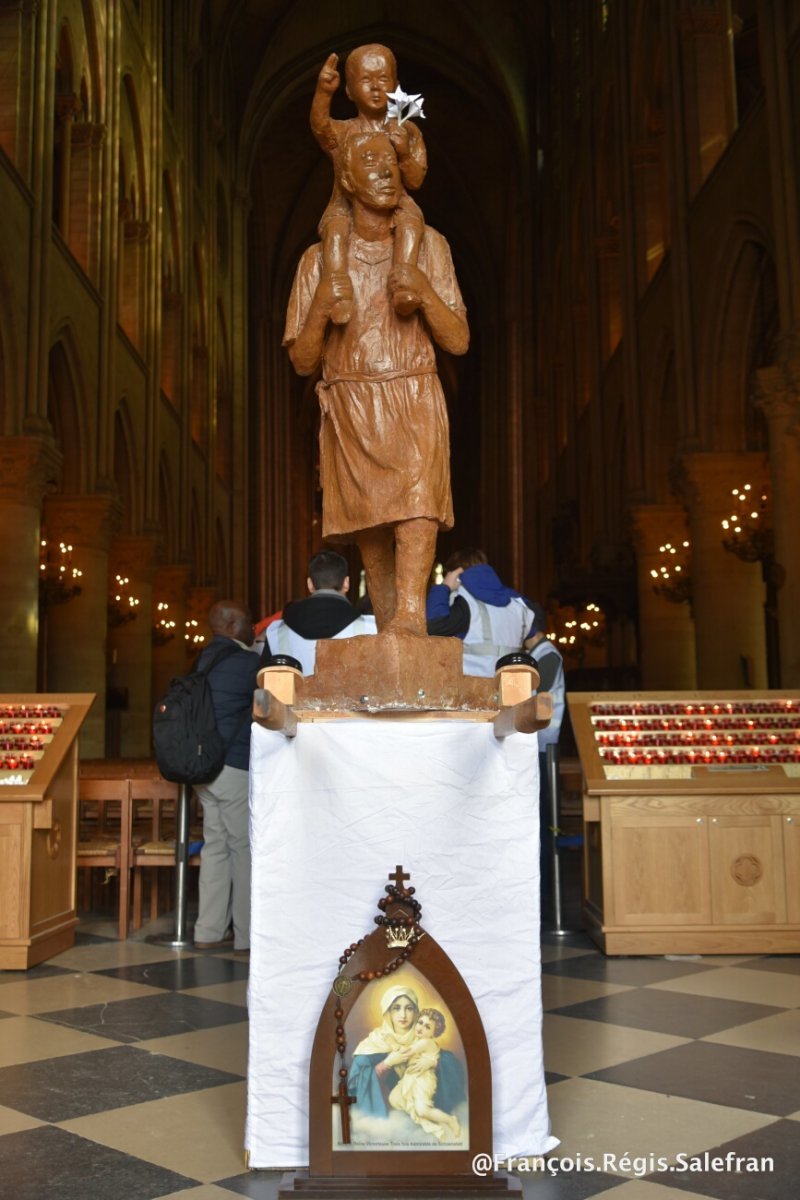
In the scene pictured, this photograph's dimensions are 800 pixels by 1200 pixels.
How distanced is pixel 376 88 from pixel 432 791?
2.16 metres

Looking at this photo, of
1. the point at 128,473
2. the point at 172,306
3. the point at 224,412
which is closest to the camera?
the point at 128,473

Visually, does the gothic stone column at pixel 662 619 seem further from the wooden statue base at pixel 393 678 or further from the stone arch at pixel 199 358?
the wooden statue base at pixel 393 678

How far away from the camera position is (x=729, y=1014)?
469 centimetres

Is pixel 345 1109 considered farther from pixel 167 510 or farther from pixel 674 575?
pixel 167 510

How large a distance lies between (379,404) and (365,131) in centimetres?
89

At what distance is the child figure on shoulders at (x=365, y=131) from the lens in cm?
362

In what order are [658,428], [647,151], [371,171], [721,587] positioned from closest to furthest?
[371,171] < [721,587] < [658,428] < [647,151]

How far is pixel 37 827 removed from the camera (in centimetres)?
584

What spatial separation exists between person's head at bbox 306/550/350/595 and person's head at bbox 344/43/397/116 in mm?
2121

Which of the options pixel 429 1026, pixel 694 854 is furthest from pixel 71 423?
pixel 429 1026

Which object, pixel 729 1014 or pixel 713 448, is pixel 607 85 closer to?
pixel 713 448

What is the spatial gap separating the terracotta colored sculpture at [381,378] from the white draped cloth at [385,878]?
0.48 meters

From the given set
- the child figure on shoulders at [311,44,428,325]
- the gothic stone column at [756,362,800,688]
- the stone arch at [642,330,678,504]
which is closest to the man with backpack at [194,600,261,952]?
the child figure on shoulders at [311,44,428,325]

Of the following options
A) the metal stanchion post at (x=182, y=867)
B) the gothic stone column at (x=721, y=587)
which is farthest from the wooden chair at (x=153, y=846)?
the gothic stone column at (x=721, y=587)
